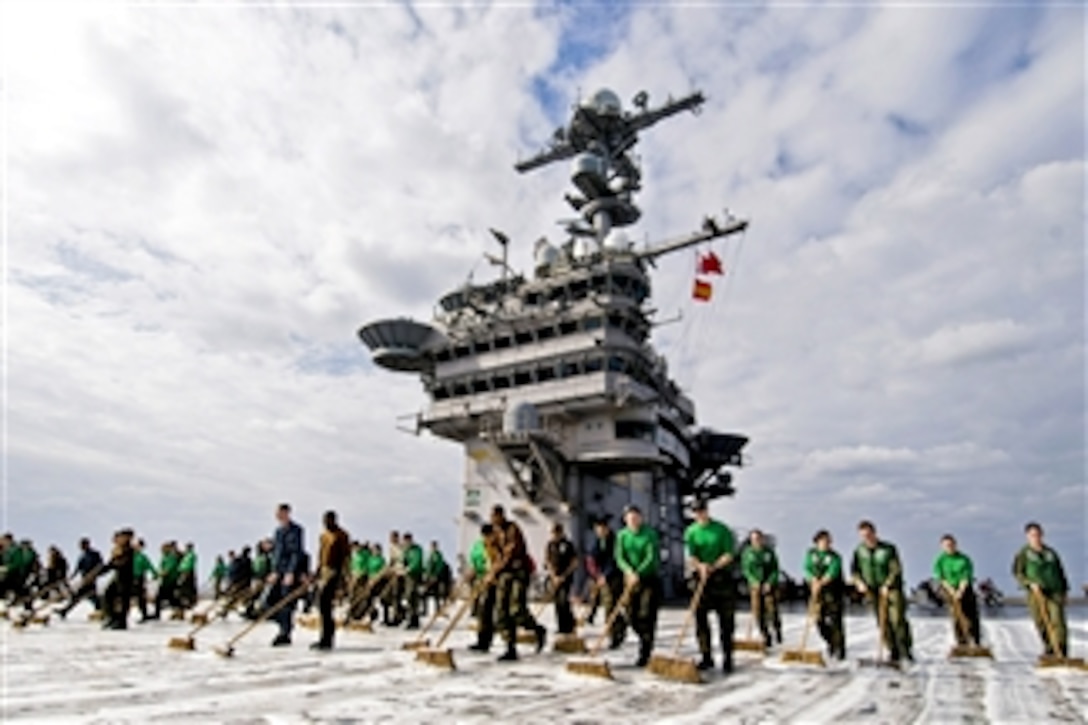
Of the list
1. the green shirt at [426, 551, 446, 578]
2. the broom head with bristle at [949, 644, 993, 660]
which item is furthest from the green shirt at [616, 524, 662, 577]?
the green shirt at [426, 551, 446, 578]

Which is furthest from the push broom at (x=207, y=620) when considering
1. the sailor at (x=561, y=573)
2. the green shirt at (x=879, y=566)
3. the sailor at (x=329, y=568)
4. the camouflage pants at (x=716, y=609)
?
the green shirt at (x=879, y=566)

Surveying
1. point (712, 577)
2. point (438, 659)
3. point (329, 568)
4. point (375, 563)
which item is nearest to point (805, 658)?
point (712, 577)

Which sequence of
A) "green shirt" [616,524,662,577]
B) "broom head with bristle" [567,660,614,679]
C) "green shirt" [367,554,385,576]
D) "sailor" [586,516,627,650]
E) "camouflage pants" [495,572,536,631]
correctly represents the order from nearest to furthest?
"broom head with bristle" [567,660,614,679], "green shirt" [616,524,662,577], "camouflage pants" [495,572,536,631], "sailor" [586,516,627,650], "green shirt" [367,554,385,576]

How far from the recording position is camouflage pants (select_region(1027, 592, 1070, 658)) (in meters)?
8.88

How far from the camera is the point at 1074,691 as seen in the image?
694 cm

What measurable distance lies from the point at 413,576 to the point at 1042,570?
10.8 m

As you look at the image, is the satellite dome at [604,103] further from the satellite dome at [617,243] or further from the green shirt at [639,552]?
A: the green shirt at [639,552]

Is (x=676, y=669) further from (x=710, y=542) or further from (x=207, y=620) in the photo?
(x=207, y=620)

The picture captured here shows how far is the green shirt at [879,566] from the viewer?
31.3 feet

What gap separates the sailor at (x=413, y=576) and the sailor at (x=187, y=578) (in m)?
6.40

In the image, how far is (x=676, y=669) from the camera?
7035 mm

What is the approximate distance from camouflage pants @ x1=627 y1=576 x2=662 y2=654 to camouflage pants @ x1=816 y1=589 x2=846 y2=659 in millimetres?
3143

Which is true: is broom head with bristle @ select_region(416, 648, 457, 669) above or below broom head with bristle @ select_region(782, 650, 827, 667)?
above

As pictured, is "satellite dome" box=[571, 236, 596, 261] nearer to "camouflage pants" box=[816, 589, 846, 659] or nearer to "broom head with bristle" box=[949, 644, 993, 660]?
"camouflage pants" box=[816, 589, 846, 659]
